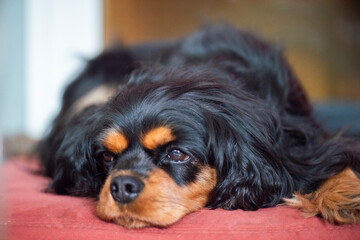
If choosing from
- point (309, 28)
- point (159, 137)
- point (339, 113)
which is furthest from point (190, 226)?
point (309, 28)

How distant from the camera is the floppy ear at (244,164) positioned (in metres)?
1.85

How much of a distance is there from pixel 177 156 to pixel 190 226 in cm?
31

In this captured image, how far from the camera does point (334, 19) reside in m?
6.70

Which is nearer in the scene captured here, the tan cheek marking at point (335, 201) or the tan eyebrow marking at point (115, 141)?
the tan cheek marking at point (335, 201)

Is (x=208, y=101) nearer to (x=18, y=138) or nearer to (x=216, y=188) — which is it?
(x=216, y=188)

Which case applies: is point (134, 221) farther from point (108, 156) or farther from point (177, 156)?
point (108, 156)

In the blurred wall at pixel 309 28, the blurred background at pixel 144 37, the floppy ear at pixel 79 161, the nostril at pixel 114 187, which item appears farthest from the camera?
the blurred wall at pixel 309 28

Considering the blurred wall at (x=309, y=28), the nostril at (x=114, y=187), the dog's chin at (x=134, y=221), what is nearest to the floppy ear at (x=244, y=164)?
the dog's chin at (x=134, y=221)

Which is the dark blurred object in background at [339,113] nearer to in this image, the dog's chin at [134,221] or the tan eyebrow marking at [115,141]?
the tan eyebrow marking at [115,141]

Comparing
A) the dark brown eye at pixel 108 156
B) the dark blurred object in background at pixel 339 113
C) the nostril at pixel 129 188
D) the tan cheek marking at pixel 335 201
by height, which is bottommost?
the dark blurred object in background at pixel 339 113

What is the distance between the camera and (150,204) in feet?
5.37

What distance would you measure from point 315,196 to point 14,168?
215 cm

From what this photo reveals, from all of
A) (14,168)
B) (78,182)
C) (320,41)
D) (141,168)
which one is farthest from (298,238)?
(320,41)

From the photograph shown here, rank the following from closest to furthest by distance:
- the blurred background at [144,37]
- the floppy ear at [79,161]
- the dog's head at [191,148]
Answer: the dog's head at [191,148], the floppy ear at [79,161], the blurred background at [144,37]
